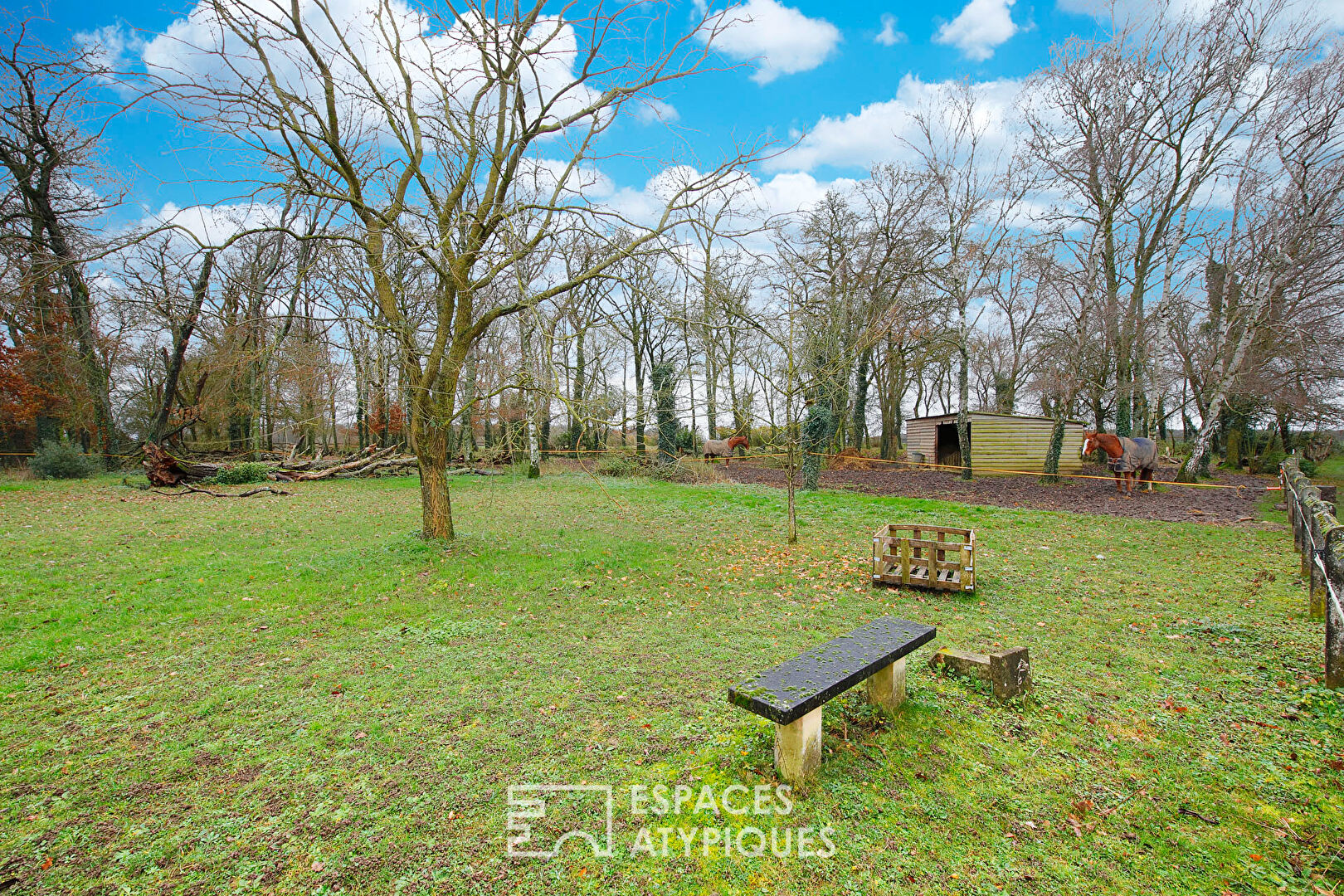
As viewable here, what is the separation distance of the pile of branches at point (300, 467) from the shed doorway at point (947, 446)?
54.8ft

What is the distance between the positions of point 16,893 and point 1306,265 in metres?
21.2

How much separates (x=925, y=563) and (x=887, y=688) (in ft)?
10.1

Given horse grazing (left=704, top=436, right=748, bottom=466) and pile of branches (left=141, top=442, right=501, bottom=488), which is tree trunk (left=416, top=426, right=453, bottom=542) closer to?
pile of branches (left=141, top=442, right=501, bottom=488)

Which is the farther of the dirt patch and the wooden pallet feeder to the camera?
the dirt patch

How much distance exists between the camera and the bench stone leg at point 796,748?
8.34ft

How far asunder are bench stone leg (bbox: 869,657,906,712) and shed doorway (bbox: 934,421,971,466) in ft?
65.5

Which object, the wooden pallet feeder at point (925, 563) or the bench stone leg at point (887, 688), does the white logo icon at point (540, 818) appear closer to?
the bench stone leg at point (887, 688)

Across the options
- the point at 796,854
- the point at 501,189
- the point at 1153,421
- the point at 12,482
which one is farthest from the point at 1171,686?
the point at 1153,421

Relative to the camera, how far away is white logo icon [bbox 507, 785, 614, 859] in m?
2.20

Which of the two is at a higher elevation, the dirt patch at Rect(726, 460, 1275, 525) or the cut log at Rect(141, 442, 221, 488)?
the cut log at Rect(141, 442, 221, 488)

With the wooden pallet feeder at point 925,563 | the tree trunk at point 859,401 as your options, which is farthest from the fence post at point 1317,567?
the tree trunk at point 859,401

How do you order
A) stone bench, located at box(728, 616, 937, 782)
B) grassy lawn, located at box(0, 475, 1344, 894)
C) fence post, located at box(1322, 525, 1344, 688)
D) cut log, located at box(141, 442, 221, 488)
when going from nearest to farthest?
1. grassy lawn, located at box(0, 475, 1344, 894)
2. stone bench, located at box(728, 616, 937, 782)
3. fence post, located at box(1322, 525, 1344, 688)
4. cut log, located at box(141, 442, 221, 488)

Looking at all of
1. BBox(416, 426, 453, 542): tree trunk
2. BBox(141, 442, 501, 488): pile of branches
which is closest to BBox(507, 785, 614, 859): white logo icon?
BBox(416, 426, 453, 542): tree trunk

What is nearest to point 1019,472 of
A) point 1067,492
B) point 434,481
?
point 1067,492
